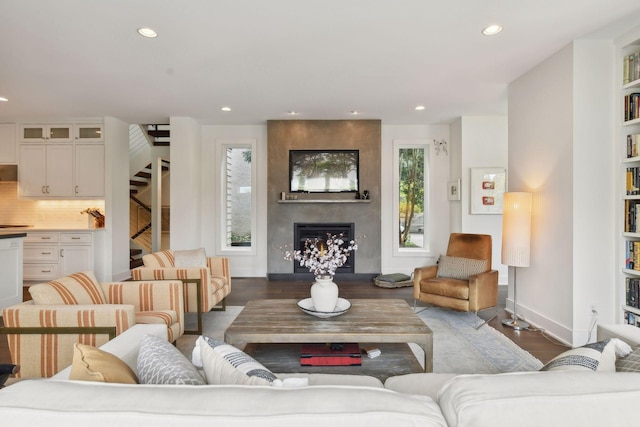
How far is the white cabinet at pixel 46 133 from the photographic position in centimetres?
558

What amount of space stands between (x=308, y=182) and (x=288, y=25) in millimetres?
3210

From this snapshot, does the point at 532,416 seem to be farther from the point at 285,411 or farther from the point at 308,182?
the point at 308,182

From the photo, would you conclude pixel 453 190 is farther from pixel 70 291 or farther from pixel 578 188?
pixel 70 291

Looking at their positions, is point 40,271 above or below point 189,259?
below

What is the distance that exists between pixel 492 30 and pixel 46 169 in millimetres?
6625

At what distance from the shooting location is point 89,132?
5.60 metres

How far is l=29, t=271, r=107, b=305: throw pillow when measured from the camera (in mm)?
1989

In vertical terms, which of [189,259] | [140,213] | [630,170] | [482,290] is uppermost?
[630,170]

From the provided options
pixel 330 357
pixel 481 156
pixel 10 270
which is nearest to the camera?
pixel 330 357

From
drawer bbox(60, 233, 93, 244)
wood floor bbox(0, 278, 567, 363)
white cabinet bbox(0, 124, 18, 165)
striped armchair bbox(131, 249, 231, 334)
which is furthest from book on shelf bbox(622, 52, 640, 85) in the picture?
white cabinet bbox(0, 124, 18, 165)

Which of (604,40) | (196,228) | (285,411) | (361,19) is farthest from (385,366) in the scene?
(196,228)

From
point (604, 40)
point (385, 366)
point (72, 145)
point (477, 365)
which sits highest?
point (604, 40)

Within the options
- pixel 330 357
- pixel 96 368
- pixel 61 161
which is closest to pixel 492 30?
pixel 330 357

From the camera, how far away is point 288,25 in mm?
2732
